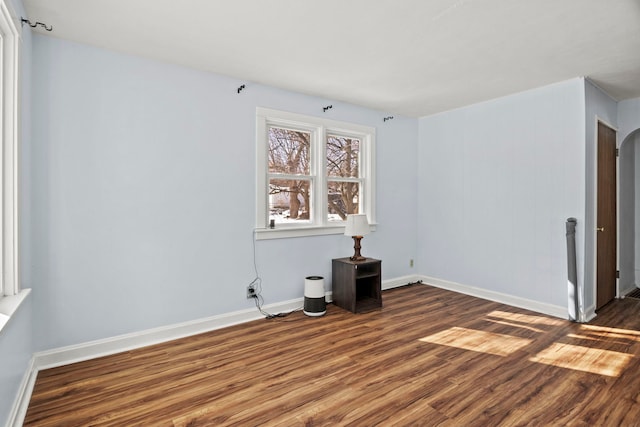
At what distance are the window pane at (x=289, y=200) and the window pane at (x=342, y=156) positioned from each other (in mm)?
460

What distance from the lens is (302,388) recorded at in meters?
2.34

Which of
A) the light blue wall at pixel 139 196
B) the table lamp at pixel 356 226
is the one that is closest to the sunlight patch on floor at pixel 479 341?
the table lamp at pixel 356 226

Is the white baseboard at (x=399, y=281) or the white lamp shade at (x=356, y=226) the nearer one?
the white lamp shade at (x=356, y=226)

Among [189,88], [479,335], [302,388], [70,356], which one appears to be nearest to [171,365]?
[70,356]

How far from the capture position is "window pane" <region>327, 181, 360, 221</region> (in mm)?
4477

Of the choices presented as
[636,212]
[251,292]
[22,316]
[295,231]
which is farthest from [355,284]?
[636,212]

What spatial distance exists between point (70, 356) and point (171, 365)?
812mm

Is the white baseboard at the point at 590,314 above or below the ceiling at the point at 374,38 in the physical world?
below

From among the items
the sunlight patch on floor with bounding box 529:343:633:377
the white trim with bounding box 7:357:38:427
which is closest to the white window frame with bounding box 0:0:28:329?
the white trim with bounding box 7:357:38:427

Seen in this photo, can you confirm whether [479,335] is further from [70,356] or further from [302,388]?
[70,356]

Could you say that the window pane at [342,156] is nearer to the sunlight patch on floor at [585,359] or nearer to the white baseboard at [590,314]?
the sunlight patch on floor at [585,359]

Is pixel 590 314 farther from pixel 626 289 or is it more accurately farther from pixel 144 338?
pixel 144 338

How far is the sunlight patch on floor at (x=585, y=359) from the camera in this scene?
2.57m

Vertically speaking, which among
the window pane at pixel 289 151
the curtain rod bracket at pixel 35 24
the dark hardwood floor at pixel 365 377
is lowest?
the dark hardwood floor at pixel 365 377
